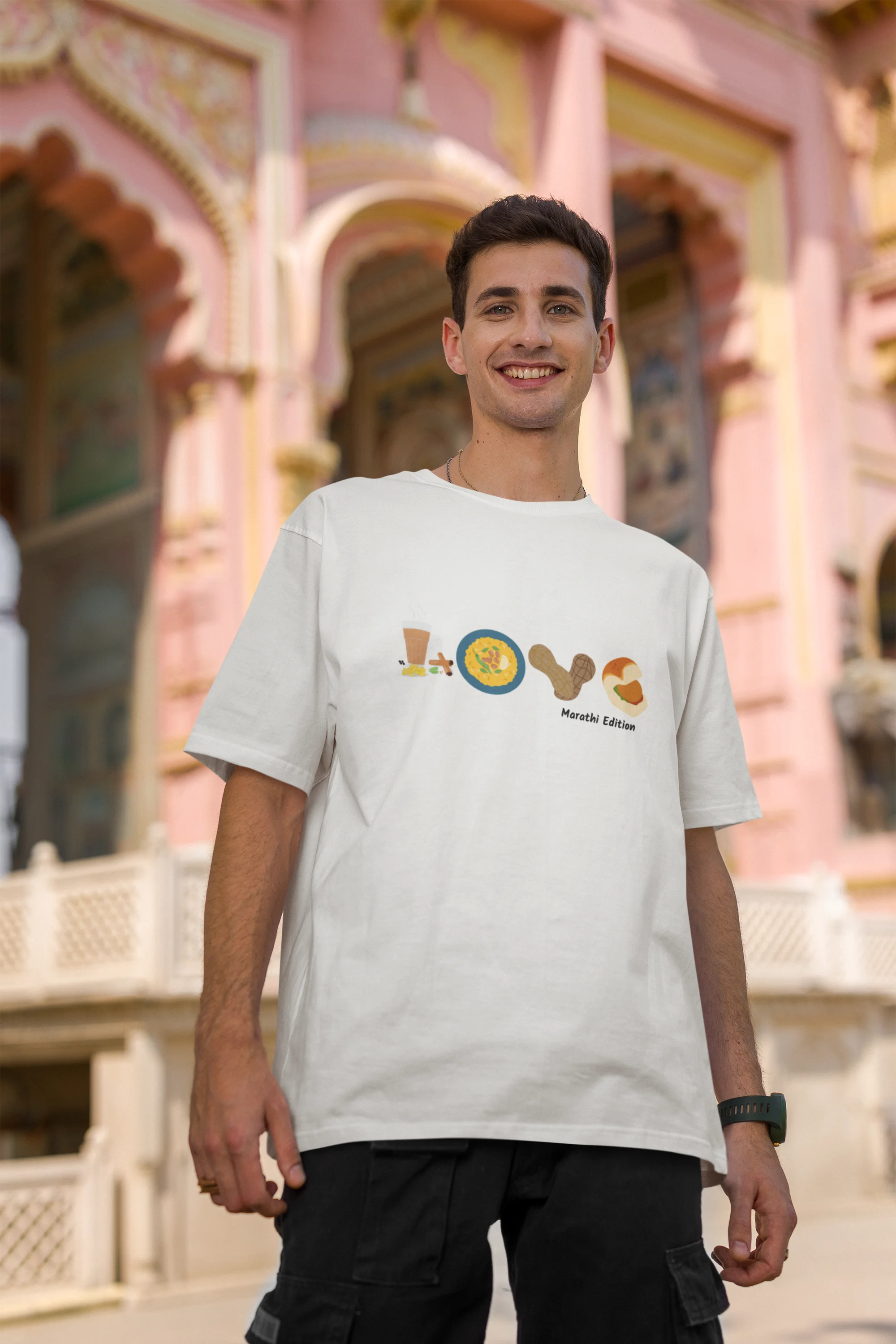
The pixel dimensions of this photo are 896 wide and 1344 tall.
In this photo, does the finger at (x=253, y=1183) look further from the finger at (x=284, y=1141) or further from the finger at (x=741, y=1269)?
the finger at (x=741, y=1269)

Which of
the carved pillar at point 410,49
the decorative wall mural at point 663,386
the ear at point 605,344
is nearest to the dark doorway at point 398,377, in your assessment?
the decorative wall mural at point 663,386

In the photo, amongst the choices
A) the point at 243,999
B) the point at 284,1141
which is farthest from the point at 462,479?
the point at 284,1141

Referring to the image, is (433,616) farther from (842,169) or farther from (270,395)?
(842,169)

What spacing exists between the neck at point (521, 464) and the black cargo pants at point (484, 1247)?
64 cm

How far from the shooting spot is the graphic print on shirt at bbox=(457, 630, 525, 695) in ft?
4.51

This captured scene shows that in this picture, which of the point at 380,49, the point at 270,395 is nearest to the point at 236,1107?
the point at 270,395

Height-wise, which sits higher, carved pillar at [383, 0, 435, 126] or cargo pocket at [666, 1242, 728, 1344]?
carved pillar at [383, 0, 435, 126]

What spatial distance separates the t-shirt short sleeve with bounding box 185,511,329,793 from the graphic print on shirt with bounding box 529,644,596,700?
197mm

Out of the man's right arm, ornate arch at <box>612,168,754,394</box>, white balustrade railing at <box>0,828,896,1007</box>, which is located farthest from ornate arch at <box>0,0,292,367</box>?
the man's right arm

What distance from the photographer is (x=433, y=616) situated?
1.40 meters

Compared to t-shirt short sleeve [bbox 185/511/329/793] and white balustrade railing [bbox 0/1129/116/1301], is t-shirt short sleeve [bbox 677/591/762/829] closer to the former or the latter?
t-shirt short sleeve [bbox 185/511/329/793]

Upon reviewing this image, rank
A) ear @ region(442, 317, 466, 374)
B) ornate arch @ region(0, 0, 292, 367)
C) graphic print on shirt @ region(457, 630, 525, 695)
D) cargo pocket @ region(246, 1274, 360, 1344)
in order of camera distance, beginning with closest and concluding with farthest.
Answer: cargo pocket @ region(246, 1274, 360, 1344) < graphic print on shirt @ region(457, 630, 525, 695) < ear @ region(442, 317, 466, 374) < ornate arch @ region(0, 0, 292, 367)

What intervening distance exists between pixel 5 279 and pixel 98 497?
375cm

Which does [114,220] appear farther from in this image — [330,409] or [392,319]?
[392,319]
